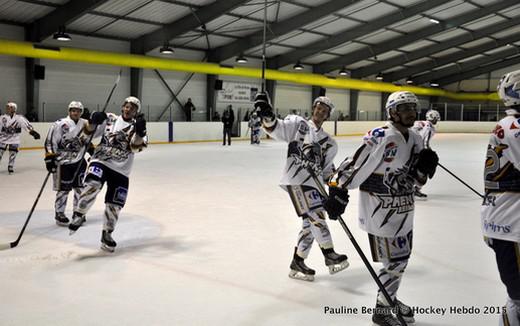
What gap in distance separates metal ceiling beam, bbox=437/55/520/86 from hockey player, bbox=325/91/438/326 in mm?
36653

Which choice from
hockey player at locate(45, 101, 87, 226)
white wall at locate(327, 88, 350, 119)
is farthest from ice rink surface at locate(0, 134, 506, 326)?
white wall at locate(327, 88, 350, 119)

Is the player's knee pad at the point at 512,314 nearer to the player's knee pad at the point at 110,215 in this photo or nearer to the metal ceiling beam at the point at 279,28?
the player's knee pad at the point at 110,215

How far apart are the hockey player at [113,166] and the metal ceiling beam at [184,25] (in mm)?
12800

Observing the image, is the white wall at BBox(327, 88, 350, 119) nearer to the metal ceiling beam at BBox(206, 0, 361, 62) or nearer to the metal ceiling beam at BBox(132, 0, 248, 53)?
the metal ceiling beam at BBox(206, 0, 361, 62)

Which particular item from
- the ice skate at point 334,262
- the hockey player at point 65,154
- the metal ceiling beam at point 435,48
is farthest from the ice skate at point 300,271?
the metal ceiling beam at point 435,48

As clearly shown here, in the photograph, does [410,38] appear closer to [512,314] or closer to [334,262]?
[334,262]

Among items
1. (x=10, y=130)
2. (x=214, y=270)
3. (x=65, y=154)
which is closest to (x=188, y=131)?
(x=10, y=130)

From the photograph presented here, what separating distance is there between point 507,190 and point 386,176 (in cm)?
80

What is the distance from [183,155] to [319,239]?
11.8 meters

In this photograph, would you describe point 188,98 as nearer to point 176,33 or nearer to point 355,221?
point 176,33

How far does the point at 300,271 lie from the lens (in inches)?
162

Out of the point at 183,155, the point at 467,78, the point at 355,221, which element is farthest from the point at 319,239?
the point at 467,78

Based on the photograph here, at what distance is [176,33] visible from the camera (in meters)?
19.1

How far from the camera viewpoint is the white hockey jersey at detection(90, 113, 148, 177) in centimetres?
485
